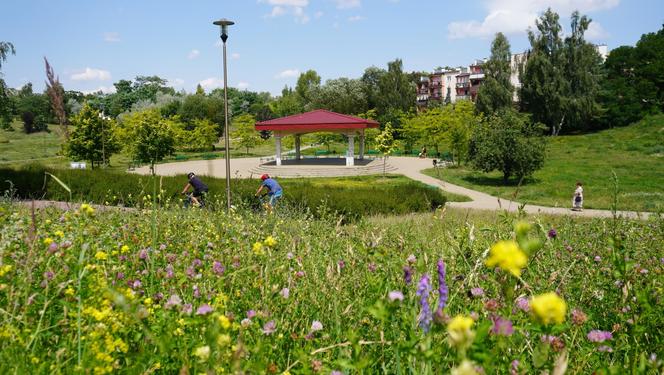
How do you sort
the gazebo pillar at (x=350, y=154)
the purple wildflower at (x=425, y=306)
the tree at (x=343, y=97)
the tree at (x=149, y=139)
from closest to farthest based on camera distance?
the purple wildflower at (x=425, y=306) < the gazebo pillar at (x=350, y=154) < the tree at (x=149, y=139) < the tree at (x=343, y=97)

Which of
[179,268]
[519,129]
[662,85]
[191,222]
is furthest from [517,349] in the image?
[662,85]

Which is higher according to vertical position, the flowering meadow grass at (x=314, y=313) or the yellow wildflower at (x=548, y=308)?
the yellow wildflower at (x=548, y=308)

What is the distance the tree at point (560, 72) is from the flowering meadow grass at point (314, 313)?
45417 millimetres

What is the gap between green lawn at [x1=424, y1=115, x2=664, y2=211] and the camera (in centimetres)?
1900

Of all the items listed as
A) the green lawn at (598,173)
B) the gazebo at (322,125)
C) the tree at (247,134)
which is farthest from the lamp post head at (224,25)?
the tree at (247,134)

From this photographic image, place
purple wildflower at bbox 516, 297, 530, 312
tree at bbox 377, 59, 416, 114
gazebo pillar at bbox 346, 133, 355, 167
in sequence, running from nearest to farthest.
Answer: purple wildflower at bbox 516, 297, 530, 312 < gazebo pillar at bbox 346, 133, 355, 167 < tree at bbox 377, 59, 416, 114

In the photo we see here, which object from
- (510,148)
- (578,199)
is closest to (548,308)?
(578,199)

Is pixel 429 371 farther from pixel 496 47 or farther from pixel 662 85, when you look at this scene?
pixel 662 85

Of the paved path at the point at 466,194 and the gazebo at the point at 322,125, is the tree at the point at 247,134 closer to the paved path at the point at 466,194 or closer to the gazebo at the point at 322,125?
the paved path at the point at 466,194

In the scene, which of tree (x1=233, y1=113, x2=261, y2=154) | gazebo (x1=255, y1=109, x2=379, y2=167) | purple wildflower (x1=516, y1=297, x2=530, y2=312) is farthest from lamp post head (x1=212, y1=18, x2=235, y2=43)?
tree (x1=233, y1=113, x2=261, y2=154)

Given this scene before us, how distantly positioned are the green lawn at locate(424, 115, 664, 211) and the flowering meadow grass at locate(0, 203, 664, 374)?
29.4ft

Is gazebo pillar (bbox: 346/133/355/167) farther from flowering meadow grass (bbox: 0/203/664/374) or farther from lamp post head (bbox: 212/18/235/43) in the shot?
flowering meadow grass (bbox: 0/203/664/374)

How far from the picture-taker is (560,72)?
44156mm

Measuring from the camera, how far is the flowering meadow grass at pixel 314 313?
121cm
